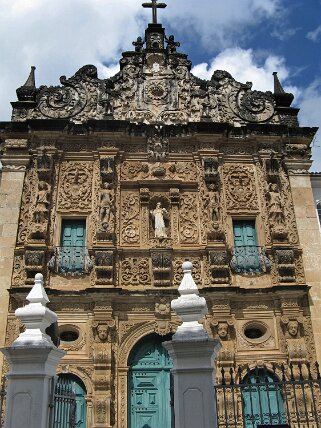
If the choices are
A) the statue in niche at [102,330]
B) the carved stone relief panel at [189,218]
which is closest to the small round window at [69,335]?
the statue in niche at [102,330]

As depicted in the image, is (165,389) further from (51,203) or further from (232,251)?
(51,203)

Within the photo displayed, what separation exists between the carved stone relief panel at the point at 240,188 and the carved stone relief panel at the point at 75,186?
3.83 metres

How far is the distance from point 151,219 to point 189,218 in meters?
1.03

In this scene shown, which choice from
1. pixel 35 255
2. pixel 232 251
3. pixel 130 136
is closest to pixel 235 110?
pixel 130 136

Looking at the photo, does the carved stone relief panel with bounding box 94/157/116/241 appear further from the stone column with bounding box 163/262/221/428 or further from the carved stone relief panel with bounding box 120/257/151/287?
the stone column with bounding box 163/262/221/428

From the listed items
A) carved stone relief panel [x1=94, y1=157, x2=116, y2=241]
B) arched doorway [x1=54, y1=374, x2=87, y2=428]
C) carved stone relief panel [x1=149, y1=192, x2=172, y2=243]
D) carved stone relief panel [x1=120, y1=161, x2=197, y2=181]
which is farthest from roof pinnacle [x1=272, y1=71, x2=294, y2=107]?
arched doorway [x1=54, y1=374, x2=87, y2=428]

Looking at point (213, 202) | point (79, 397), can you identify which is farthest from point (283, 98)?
point (79, 397)

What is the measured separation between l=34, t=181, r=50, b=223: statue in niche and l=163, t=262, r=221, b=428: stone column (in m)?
7.51

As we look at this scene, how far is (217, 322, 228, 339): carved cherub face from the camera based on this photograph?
1187 centimetres

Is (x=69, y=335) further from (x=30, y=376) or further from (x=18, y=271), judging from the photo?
(x=30, y=376)

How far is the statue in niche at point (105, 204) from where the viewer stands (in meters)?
13.0

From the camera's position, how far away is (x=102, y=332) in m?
11.8

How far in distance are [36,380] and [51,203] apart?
25.6 feet

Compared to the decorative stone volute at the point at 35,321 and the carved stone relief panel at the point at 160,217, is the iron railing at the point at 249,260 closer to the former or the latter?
the carved stone relief panel at the point at 160,217
